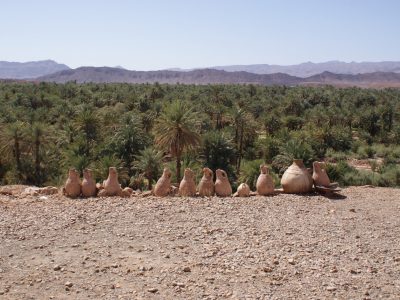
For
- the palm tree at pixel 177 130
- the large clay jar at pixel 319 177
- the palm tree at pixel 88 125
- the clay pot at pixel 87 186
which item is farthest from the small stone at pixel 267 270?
the palm tree at pixel 88 125

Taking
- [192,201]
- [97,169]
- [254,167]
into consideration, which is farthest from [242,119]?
[192,201]

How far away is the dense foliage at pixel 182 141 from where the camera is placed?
24.3 meters

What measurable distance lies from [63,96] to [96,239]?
61512 millimetres

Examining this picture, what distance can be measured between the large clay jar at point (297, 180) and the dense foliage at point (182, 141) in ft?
21.2

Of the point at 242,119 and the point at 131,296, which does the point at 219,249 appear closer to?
the point at 131,296

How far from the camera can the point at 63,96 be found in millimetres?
68938

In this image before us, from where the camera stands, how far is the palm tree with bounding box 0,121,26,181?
1139 inches

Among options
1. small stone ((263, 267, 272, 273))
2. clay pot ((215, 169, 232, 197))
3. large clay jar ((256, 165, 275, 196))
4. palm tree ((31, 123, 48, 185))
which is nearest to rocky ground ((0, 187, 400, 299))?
small stone ((263, 267, 272, 273))

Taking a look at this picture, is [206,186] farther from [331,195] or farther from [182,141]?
[182,141]

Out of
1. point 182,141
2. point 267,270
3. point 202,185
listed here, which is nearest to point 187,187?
point 202,185

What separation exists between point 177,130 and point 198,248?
13.8 meters

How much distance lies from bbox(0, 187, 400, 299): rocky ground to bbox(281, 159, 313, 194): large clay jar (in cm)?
81

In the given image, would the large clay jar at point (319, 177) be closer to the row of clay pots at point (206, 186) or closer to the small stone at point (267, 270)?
the row of clay pots at point (206, 186)

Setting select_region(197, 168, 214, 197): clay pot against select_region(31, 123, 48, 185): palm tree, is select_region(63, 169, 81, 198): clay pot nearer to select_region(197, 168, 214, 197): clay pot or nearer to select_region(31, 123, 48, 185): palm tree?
select_region(197, 168, 214, 197): clay pot
